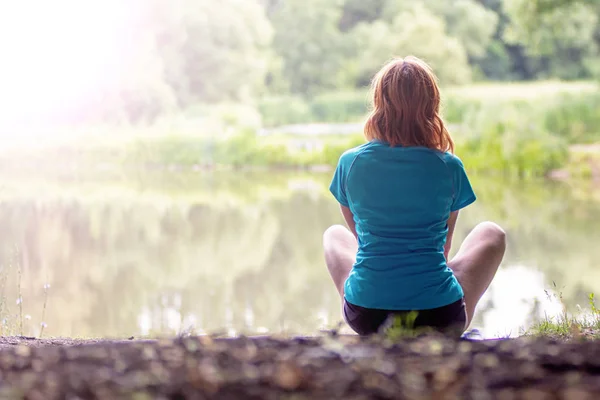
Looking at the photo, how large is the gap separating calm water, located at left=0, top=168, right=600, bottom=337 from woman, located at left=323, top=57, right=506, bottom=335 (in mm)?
904

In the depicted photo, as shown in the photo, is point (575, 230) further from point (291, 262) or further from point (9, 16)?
point (9, 16)

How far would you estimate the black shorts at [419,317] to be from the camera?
81.7 inches

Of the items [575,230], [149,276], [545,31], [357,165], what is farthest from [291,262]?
[357,165]

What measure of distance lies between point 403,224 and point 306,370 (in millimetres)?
905

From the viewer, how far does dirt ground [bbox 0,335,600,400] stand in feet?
3.78

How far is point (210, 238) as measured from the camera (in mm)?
8508

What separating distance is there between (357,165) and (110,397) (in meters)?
1.12

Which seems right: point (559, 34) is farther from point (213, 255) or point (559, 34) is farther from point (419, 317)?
point (419, 317)

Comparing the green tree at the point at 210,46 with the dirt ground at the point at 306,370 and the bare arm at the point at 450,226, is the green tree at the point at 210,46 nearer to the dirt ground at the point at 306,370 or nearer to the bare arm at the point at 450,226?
the bare arm at the point at 450,226

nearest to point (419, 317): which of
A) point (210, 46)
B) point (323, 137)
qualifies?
point (323, 137)

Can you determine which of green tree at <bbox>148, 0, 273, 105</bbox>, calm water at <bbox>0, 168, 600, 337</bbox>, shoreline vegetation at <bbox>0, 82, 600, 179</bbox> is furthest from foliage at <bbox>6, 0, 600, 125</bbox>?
calm water at <bbox>0, 168, 600, 337</bbox>

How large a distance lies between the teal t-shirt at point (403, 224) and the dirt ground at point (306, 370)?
0.63 metres

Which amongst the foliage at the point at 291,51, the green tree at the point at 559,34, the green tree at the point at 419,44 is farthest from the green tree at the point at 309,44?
the green tree at the point at 559,34

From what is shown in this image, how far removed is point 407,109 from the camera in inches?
85.1
